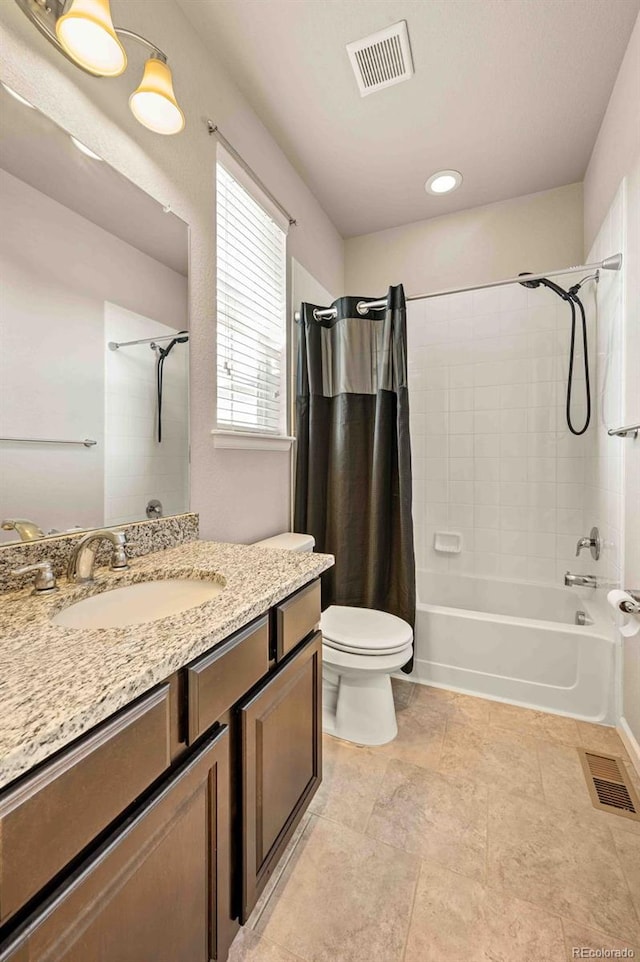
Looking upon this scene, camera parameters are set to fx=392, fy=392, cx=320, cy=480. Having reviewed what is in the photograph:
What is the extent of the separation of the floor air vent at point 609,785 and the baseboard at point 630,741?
50 millimetres

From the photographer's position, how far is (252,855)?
878 mm

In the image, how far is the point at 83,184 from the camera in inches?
42.1

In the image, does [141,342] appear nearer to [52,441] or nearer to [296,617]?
[52,441]

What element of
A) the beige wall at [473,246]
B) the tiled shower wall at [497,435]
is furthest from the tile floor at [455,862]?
the beige wall at [473,246]

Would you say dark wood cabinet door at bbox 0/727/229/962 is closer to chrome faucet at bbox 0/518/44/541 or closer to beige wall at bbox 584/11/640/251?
chrome faucet at bbox 0/518/44/541

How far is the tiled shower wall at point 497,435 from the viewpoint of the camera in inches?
93.2

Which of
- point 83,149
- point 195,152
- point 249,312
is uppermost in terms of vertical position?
point 195,152

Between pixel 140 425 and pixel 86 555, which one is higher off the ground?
pixel 140 425

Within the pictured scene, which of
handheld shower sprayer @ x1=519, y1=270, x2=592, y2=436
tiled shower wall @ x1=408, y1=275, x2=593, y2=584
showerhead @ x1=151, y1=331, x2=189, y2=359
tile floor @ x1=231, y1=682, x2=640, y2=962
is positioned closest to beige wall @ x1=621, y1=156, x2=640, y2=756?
tile floor @ x1=231, y1=682, x2=640, y2=962

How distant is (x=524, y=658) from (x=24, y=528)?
204cm

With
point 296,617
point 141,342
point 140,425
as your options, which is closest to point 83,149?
point 141,342

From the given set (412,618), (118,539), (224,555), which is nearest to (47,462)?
(118,539)

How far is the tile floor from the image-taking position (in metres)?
0.96

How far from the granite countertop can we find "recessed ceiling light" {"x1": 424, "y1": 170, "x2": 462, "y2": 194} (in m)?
2.37
